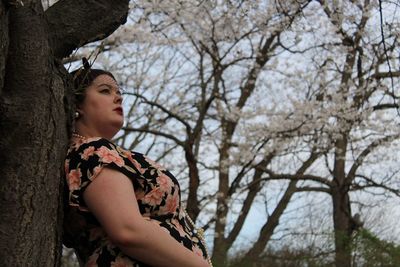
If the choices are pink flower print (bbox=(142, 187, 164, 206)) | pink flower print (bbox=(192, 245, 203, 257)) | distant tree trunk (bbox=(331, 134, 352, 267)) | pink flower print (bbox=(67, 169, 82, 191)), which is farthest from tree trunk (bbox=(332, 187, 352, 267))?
pink flower print (bbox=(67, 169, 82, 191))

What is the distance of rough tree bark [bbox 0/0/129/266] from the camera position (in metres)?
1.52

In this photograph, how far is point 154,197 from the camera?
168 cm

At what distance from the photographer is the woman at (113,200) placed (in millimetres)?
1521

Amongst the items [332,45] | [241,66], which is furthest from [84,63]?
[241,66]

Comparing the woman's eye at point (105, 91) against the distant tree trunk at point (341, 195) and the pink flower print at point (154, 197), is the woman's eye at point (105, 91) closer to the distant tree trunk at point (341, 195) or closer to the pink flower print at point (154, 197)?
the pink flower print at point (154, 197)

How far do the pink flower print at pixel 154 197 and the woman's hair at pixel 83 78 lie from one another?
0.37 meters

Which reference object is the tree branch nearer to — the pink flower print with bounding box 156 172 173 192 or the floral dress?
the floral dress

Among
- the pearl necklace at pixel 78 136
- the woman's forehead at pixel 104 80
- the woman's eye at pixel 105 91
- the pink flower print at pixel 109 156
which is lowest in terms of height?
the pink flower print at pixel 109 156

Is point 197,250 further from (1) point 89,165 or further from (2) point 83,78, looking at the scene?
(2) point 83,78

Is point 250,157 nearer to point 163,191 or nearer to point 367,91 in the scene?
point 367,91

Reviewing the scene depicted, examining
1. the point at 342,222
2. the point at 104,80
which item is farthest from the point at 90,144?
the point at 342,222

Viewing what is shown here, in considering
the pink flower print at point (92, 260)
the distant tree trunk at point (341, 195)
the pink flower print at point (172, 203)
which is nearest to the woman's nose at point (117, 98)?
the pink flower print at point (172, 203)

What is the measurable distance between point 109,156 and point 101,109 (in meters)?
0.25

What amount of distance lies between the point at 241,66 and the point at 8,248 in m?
9.84
